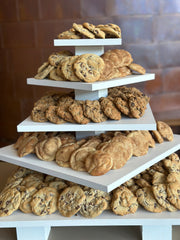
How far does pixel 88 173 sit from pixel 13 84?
1.73m

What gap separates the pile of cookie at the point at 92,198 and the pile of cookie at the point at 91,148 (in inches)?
5.8

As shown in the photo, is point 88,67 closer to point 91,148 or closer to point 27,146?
point 91,148

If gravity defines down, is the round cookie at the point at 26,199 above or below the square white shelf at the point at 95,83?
below

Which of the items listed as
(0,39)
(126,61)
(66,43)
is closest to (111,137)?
(126,61)

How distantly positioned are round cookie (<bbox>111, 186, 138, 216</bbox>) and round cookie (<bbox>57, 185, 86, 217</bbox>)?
0.14 m

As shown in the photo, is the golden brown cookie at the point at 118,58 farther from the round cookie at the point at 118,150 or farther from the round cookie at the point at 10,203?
the round cookie at the point at 10,203

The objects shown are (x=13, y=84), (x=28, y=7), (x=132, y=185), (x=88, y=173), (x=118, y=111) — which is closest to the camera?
(x=88, y=173)

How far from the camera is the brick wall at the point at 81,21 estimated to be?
259 centimetres

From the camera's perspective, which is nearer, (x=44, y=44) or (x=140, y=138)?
(x=140, y=138)

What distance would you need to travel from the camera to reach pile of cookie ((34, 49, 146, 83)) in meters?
1.40

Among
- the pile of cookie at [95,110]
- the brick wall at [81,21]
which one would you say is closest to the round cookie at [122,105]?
the pile of cookie at [95,110]

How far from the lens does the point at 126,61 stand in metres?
1.57

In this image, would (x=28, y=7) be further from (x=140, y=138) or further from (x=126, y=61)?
(x=140, y=138)

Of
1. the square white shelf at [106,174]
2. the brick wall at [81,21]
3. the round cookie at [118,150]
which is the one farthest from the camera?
the brick wall at [81,21]
